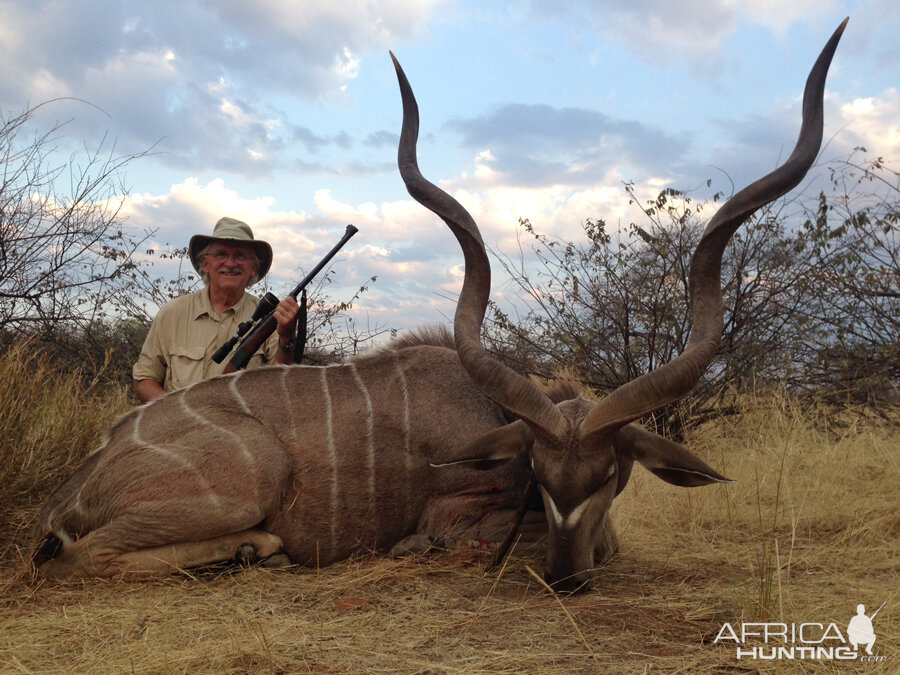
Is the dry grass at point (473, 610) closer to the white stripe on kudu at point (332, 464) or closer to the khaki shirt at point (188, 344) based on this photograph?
the white stripe on kudu at point (332, 464)

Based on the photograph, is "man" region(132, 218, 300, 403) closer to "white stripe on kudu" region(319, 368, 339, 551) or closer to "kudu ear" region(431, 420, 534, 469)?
"white stripe on kudu" region(319, 368, 339, 551)

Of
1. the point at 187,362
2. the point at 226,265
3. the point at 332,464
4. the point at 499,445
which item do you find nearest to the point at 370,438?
the point at 332,464

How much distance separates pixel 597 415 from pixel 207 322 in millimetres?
2648

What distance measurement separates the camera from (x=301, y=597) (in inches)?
109

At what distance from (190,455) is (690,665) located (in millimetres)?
2040

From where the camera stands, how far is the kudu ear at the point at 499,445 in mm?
2988

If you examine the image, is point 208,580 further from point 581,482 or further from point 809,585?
point 809,585

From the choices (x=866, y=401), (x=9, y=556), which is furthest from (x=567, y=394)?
(x=866, y=401)

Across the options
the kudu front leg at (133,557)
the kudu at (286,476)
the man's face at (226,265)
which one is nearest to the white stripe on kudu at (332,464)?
the kudu at (286,476)

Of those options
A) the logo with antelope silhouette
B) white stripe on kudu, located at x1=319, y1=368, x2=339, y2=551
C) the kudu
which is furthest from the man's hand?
the logo with antelope silhouette

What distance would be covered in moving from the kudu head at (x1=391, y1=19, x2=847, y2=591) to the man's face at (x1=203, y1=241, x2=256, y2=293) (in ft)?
5.88

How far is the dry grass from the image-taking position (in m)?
2.10

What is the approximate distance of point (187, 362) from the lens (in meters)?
4.34

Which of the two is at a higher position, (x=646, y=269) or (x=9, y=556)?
(x=646, y=269)
